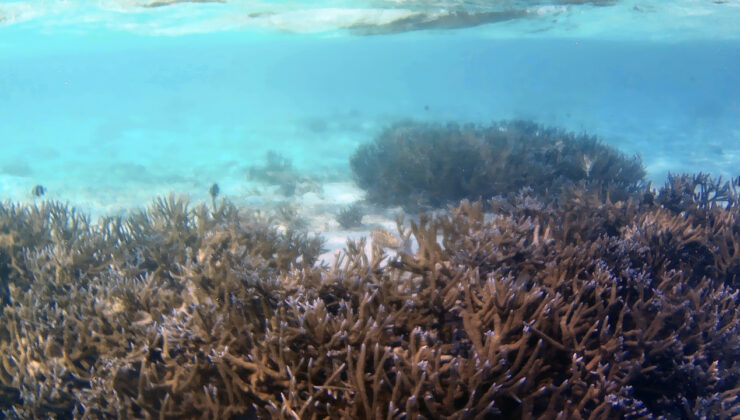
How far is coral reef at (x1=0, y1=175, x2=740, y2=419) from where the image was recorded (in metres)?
2.91

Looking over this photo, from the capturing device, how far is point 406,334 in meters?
3.55

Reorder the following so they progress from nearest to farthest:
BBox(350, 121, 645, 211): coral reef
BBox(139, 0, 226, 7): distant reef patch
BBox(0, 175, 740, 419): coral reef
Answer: BBox(0, 175, 740, 419): coral reef, BBox(350, 121, 645, 211): coral reef, BBox(139, 0, 226, 7): distant reef patch

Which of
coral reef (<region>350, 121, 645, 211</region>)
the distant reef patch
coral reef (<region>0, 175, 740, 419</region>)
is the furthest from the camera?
the distant reef patch

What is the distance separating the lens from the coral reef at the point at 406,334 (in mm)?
2914

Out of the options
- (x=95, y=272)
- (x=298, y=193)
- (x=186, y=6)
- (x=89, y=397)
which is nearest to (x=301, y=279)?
(x=89, y=397)

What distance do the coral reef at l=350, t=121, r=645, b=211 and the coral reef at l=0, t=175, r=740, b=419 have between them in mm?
5133

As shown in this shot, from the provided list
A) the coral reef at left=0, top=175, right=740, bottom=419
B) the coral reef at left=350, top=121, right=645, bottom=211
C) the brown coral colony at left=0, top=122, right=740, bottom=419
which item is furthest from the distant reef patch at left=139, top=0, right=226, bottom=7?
the coral reef at left=0, top=175, right=740, bottom=419

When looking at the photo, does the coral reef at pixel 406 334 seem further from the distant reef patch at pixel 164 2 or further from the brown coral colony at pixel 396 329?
the distant reef patch at pixel 164 2

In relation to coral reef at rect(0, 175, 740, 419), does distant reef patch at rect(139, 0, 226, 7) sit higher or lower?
higher

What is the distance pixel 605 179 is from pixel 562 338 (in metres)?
9.56

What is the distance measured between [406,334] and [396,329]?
0.10m

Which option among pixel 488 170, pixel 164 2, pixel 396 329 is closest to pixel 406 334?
pixel 396 329

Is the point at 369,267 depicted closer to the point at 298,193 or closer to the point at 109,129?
the point at 298,193

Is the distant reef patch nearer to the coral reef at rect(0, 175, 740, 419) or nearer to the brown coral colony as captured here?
the brown coral colony
